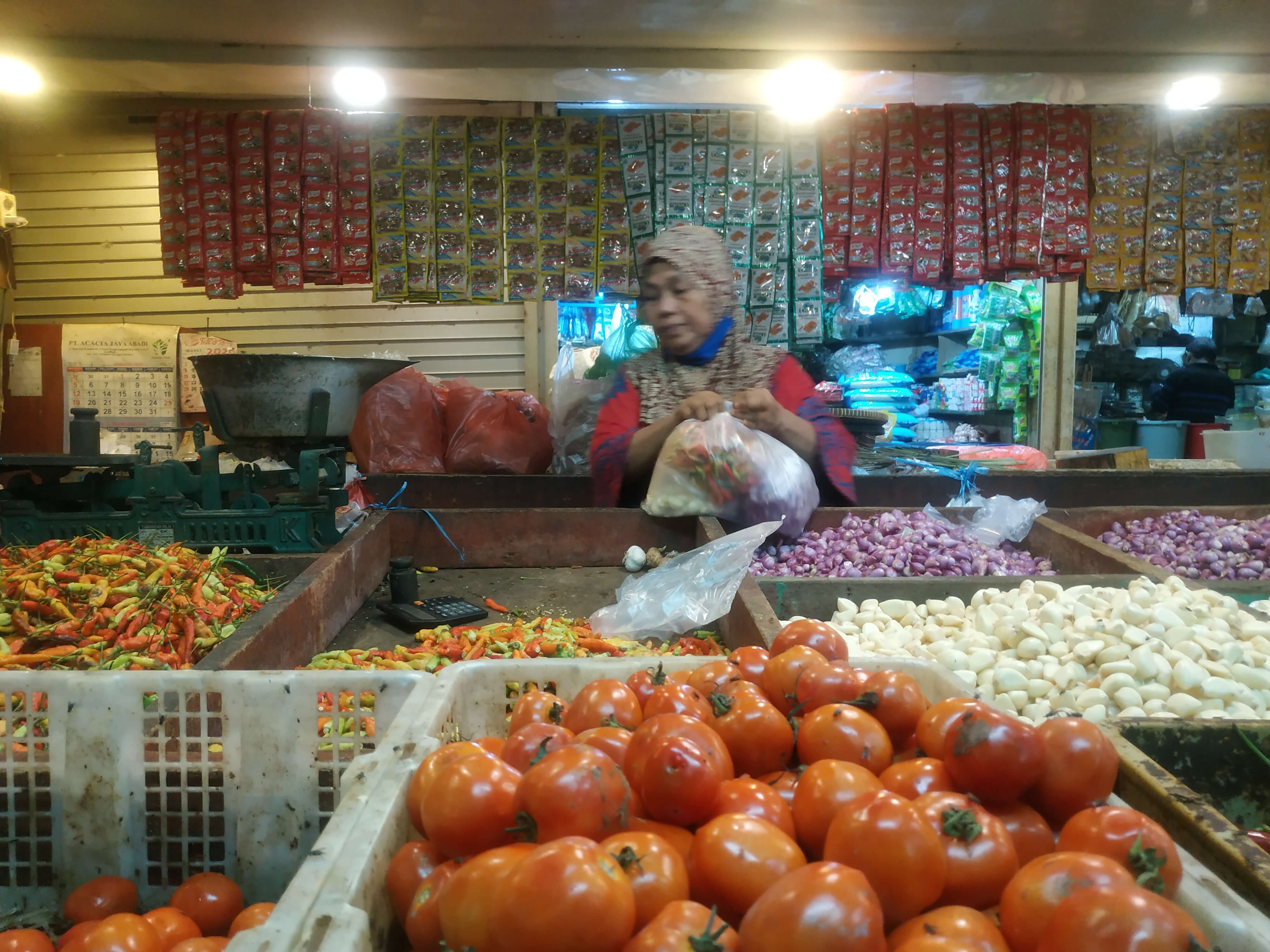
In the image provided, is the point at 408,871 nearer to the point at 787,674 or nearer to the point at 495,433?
the point at 787,674

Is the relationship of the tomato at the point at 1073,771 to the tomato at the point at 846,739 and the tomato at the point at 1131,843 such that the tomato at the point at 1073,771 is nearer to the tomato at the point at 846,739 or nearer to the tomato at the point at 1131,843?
the tomato at the point at 1131,843

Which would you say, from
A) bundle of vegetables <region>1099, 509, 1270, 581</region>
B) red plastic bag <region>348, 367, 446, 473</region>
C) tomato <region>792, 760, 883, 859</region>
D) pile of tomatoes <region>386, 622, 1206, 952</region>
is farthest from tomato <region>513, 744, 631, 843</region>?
red plastic bag <region>348, 367, 446, 473</region>

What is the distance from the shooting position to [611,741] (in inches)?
41.9

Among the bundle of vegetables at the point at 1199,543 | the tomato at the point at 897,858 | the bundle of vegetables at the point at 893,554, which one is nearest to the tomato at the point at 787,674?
the tomato at the point at 897,858

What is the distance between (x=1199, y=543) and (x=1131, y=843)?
310 centimetres

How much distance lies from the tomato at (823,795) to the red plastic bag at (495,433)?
12.0 feet

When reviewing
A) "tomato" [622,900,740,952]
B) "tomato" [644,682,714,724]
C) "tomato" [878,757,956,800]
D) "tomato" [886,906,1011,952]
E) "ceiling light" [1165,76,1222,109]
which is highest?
"ceiling light" [1165,76,1222,109]

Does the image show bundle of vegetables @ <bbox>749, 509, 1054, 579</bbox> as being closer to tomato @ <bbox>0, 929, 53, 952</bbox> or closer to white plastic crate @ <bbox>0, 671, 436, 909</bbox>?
white plastic crate @ <bbox>0, 671, 436, 909</bbox>

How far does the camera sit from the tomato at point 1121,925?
67 centimetres

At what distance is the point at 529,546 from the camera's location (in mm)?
3562

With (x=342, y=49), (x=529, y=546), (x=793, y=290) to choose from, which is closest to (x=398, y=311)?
(x=342, y=49)

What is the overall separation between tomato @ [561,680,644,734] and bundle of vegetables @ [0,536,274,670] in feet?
4.05

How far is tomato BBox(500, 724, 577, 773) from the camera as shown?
1037 millimetres

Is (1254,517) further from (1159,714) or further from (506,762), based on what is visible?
(506,762)
